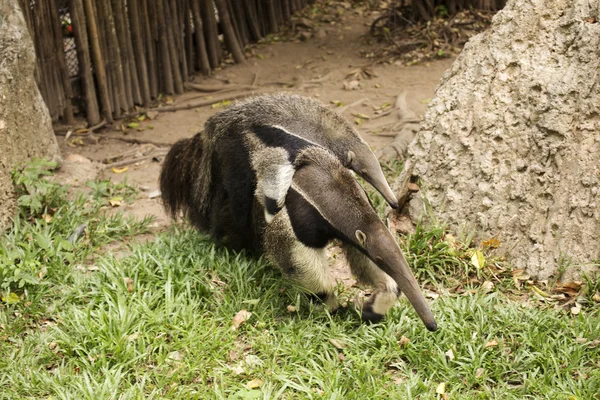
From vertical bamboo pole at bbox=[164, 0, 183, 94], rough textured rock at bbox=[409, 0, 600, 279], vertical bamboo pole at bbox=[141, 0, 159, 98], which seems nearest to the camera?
rough textured rock at bbox=[409, 0, 600, 279]

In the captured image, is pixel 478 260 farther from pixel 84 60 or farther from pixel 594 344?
pixel 84 60

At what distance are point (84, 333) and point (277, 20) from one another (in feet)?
27.7

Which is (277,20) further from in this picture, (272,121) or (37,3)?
(272,121)

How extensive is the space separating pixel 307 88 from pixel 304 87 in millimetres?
45

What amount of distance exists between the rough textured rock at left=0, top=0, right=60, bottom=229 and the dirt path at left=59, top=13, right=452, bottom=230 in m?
0.77

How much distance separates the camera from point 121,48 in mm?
8828

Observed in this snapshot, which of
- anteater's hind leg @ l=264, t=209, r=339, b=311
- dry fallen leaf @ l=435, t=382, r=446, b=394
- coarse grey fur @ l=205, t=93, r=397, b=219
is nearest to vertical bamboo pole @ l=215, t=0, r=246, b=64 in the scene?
coarse grey fur @ l=205, t=93, r=397, b=219

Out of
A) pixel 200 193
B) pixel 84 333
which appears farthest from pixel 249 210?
pixel 84 333

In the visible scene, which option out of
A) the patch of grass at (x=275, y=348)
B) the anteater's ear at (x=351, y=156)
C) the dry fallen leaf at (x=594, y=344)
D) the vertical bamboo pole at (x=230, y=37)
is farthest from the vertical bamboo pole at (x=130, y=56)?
the dry fallen leaf at (x=594, y=344)

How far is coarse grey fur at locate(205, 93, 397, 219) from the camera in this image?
15.6 ft

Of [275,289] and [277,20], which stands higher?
[277,20]

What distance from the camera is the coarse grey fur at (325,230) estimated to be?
14.4ft

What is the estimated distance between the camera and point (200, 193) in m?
5.65

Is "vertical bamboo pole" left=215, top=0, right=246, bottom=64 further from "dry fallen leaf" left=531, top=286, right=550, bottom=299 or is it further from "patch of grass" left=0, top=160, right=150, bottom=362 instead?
"dry fallen leaf" left=531, top=286, right=550, bottom=299
